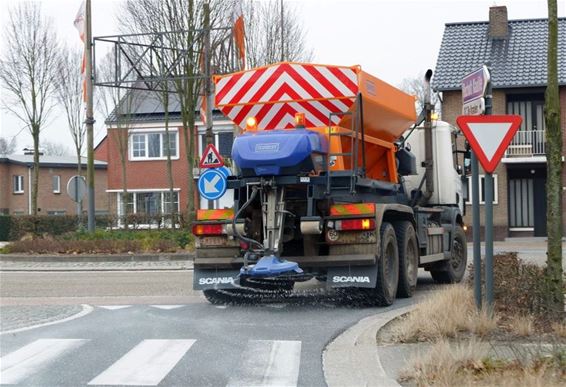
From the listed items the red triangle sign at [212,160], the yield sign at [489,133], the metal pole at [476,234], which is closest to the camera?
the yield sign at [489,133]

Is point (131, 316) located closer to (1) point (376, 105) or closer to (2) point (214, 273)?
(2) point (214, 273)

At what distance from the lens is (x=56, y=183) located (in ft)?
194

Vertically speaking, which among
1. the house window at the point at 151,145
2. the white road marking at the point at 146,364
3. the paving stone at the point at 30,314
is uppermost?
the house window at the point at 151,145

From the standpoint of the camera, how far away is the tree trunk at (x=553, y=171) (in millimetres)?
8664

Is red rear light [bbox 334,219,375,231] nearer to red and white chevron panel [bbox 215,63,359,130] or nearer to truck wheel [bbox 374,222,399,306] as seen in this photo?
truck wheel [bbox 374,222,399,306]

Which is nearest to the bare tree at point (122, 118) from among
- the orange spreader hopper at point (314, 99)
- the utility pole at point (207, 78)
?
the utility pole at point (207, 78)

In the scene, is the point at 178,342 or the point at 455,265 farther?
the point at 455,265

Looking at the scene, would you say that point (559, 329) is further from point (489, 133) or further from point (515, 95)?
point (515, 95)

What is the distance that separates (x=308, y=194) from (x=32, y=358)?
14.3 feet

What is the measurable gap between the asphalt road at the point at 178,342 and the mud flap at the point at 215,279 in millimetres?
330

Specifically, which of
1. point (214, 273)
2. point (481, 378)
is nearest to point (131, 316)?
point (214, 273)

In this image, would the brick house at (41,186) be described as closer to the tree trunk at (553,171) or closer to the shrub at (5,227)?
the shrub at (5,227)

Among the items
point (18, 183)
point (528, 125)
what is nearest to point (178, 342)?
point (528, 125)

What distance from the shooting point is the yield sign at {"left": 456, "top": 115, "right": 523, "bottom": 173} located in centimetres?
827
